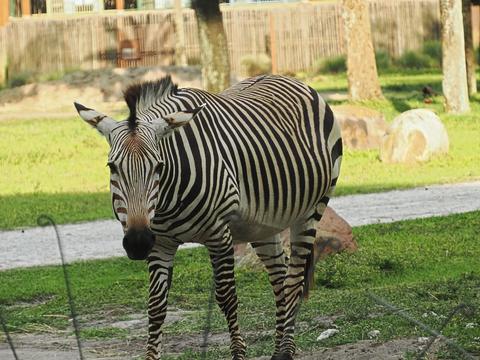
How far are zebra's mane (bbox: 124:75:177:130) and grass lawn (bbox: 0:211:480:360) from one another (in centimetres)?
160

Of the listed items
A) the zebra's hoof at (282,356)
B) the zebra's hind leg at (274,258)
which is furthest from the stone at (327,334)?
the zebra's hoof at (282,356)

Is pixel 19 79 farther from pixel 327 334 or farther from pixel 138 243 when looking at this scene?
pixel 138 243

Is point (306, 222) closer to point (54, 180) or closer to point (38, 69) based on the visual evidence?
point (54, 180)

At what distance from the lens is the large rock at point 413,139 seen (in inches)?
822

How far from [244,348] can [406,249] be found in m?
5.65

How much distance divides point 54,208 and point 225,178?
1104 centimetres

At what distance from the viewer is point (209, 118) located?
7254mm

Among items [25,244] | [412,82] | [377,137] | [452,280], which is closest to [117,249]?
[25,244]

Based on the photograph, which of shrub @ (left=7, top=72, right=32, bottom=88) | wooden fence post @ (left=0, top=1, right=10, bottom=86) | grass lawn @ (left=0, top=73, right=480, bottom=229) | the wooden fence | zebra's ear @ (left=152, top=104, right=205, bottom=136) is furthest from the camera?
the wooden fence

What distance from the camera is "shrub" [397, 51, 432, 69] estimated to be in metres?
43.8

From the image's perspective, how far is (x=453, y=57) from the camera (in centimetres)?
2697

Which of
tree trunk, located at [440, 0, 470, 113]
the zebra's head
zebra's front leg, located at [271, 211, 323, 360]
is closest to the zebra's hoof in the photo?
zebra's front leg, located at [271, 211, 323, 360]

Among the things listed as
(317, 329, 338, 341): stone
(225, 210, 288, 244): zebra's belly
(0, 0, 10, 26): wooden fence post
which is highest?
(0, 0, 10, 26): wooden fence post

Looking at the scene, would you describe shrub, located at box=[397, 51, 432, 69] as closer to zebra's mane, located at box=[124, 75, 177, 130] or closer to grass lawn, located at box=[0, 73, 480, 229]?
grass lawn, located at box=[0, 73, 480, 229]
